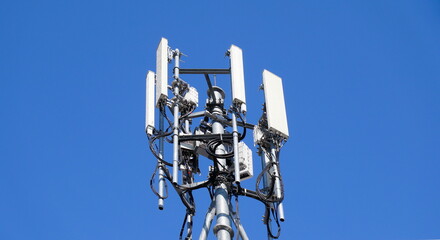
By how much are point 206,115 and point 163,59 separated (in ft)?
7.41

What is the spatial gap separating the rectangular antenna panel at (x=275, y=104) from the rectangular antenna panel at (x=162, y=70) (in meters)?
3.15

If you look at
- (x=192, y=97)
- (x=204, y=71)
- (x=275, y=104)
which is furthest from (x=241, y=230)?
(x=204, y=71)

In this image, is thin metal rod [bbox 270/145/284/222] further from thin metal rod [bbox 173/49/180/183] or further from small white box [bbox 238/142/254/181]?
thin metal rod [bbox 173/49/180/183]

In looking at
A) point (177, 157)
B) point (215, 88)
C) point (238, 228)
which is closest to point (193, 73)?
point (215, 88)

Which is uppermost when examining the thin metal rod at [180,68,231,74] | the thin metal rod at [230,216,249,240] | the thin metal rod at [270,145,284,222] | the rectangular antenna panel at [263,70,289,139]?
the thin metal rod at [180,68,231,74]

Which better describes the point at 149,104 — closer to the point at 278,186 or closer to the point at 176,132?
the point at 176,132

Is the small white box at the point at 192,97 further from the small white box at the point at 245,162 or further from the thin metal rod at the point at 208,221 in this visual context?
the thin metal rod at the point at 208,221

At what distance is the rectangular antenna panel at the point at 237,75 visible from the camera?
21.5m

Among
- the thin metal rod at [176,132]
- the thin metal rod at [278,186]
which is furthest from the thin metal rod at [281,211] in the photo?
the thin metal rod at [176,132]

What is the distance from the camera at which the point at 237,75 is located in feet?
73.2

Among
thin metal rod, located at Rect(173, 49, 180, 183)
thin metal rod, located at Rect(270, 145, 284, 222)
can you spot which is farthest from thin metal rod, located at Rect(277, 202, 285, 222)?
thin metal rod, located at Rect(173, 49, 180, 183)

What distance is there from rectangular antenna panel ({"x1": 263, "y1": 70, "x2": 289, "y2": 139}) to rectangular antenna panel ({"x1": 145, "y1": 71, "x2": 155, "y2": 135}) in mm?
3555

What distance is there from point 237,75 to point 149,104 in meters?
2.92

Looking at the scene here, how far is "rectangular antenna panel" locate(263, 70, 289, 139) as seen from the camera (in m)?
21.8
